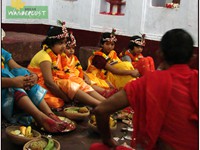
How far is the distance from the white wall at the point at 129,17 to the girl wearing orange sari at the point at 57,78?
4.77 ft

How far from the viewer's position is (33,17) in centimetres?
610

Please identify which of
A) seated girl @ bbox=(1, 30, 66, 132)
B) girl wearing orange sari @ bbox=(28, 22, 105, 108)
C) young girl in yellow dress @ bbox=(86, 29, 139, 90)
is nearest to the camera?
seated girl @ bbox=(1, 30, 66, 132)

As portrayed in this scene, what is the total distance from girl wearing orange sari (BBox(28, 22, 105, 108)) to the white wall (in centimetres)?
145

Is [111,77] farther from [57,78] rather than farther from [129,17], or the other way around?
[129,17]

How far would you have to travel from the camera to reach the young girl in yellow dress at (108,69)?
12.7 ft

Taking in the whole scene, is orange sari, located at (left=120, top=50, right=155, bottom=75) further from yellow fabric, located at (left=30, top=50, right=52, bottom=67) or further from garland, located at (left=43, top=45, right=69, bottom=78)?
yellow fabric, located at (left=30, top=50, right=52, bottom=67)

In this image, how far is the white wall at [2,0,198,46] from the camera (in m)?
4.28

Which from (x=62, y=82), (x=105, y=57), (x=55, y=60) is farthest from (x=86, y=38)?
(x=62, y=82)

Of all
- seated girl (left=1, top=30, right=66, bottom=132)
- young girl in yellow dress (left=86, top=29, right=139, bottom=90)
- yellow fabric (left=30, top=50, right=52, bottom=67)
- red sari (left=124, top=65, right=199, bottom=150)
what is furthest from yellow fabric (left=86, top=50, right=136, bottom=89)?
red sari (left=124, top=65, right=199, bottom=150)

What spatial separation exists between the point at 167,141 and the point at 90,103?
5.70ft

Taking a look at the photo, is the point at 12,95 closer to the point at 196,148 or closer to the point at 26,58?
the point at 196,148

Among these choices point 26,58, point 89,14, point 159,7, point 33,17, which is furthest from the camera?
point 33,17

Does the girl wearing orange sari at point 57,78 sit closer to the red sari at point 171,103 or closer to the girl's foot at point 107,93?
the girl's foot at point 107,93

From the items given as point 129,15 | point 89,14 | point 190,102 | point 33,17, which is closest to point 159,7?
point 129,15
